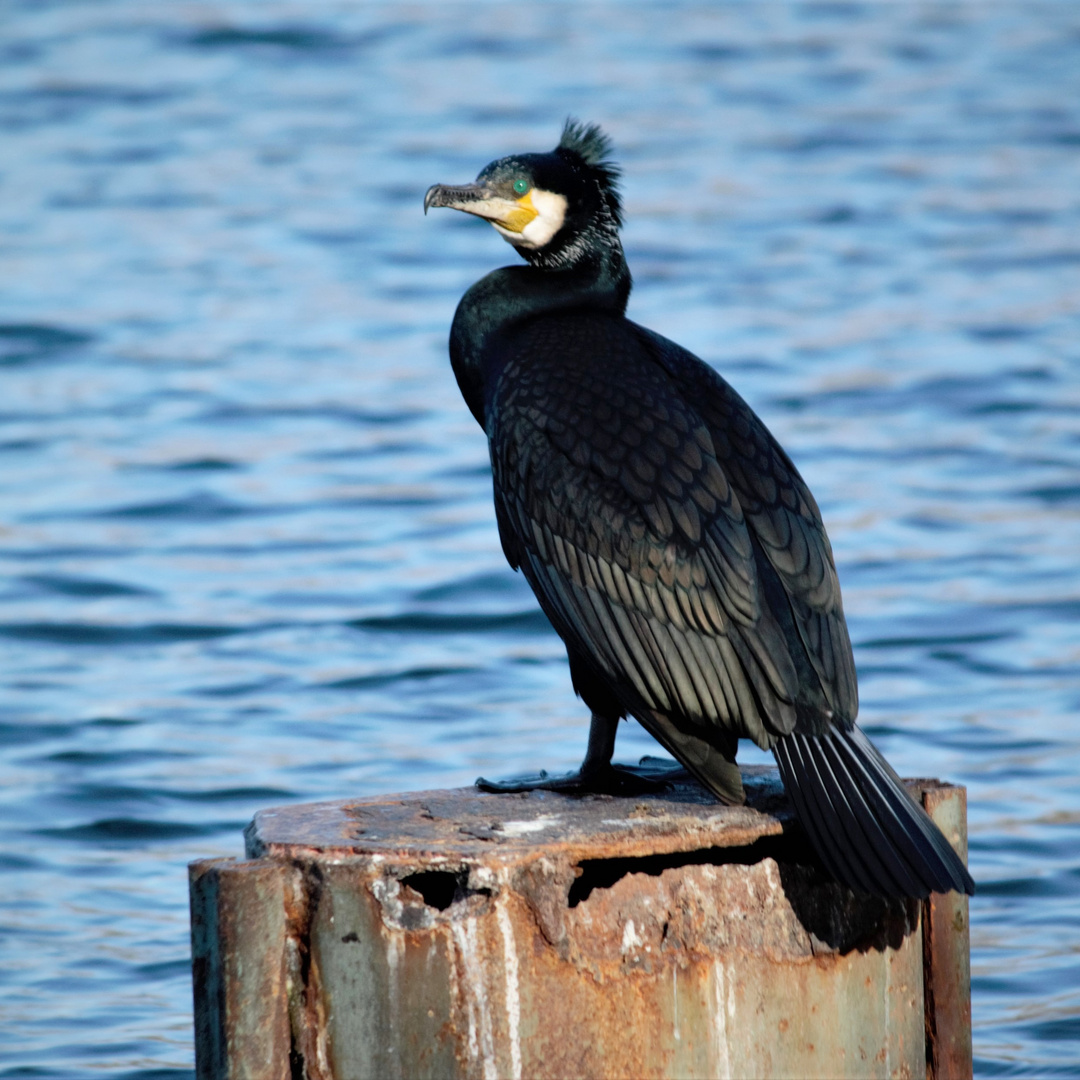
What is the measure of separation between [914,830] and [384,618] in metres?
5.02

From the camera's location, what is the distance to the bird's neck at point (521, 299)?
4352 millimetres

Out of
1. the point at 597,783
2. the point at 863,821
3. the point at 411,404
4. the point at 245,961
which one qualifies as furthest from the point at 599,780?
the point at 411,404

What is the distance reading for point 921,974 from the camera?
369 cm

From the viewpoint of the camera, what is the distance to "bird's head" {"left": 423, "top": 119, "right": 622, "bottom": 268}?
14.2 ft

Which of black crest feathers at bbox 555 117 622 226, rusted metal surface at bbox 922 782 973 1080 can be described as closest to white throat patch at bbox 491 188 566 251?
black crest feathers at bbox 555 117 622 226

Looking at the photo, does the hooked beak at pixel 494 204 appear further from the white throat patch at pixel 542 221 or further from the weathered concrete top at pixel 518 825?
the weathered concrete top at pixel 518 825

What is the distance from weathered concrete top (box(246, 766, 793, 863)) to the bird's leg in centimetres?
4

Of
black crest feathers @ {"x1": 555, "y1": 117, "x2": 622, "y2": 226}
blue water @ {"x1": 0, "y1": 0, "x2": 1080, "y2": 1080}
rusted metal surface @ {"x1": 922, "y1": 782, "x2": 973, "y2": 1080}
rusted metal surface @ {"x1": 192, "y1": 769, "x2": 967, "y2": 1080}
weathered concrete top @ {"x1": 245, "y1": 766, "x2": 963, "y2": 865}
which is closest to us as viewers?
rusted metal surface @ {"x1": 192, "y1": 769, "x2": 967, "y2": 1080}

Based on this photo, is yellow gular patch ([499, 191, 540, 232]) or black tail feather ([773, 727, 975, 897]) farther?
yellow gular patch ([499, 191, 540, 232])

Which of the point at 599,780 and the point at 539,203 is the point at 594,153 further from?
the point at 599,780

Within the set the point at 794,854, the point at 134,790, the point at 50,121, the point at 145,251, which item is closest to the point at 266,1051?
the point at 794,854

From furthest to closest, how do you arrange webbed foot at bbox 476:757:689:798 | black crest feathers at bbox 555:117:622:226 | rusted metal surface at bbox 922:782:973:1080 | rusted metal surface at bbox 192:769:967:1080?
black crest feathers at bbox 555:117:622:226 < webbed foot at bbox 476:757:689:798 < rusted metal surface at bbox 922:782:973:1080 < rusted metal surface at bbox 192:769:967:1080

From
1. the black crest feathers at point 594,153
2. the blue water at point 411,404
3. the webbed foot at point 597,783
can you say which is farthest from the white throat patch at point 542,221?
the blue water at point 411,404

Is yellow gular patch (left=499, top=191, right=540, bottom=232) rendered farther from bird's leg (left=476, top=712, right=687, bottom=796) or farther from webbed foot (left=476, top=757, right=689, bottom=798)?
webbed foot (left=476, top=757, right=689, bottom=798)
